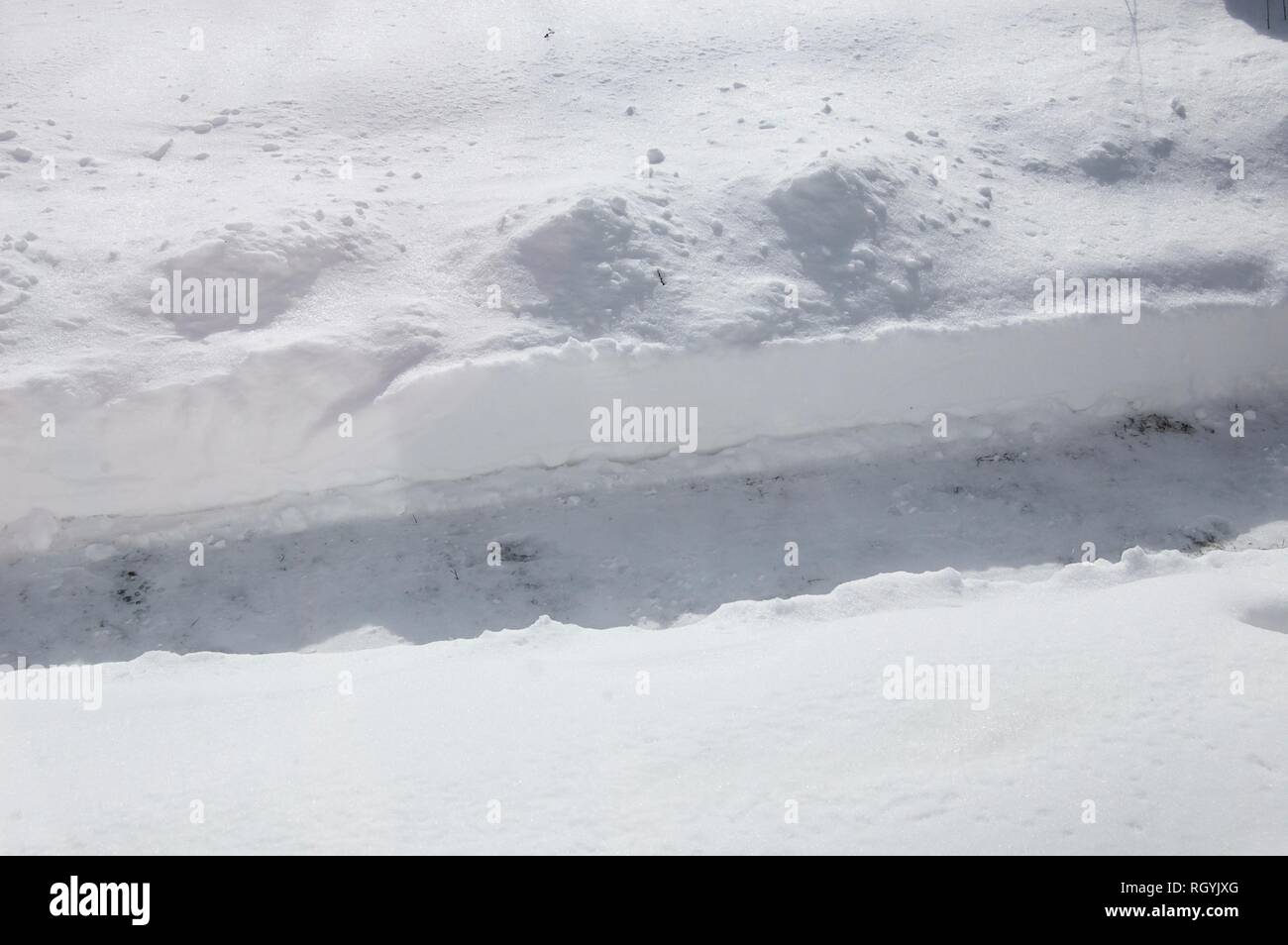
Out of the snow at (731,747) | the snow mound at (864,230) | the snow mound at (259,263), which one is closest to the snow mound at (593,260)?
the snow mound at (864,230)

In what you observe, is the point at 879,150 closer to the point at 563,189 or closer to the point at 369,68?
the point at 563,189

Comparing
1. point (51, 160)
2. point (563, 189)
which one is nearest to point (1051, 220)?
point (563, 189)

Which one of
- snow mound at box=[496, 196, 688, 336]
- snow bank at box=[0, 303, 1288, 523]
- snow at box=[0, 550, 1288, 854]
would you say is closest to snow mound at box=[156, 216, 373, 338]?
snow bank at box=[0, 303, 1288, 523]

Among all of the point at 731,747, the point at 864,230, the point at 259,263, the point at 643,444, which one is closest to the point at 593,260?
the point at 643,444

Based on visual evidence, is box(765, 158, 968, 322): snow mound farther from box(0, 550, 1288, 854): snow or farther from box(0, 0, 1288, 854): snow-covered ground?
box(0, 550, 1288, 854): snow

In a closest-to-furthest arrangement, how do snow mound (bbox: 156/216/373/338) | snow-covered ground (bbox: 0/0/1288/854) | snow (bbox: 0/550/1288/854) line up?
snow (bbox: 0/550/1288/854) < snow-covered ground (bbox: 0/0/1288/854) < snow mound (bbox: 156/216/373/338)

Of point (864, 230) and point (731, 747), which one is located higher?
point (864, 230)

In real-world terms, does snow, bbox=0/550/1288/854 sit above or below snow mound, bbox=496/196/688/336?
below

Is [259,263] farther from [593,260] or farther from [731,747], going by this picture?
[731,747]

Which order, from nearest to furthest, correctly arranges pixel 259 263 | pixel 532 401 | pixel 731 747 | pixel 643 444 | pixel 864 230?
pixel 731 747 → pixel 532 401 → pixel 643 444 → pixel 259 263 → pixel 864 230
